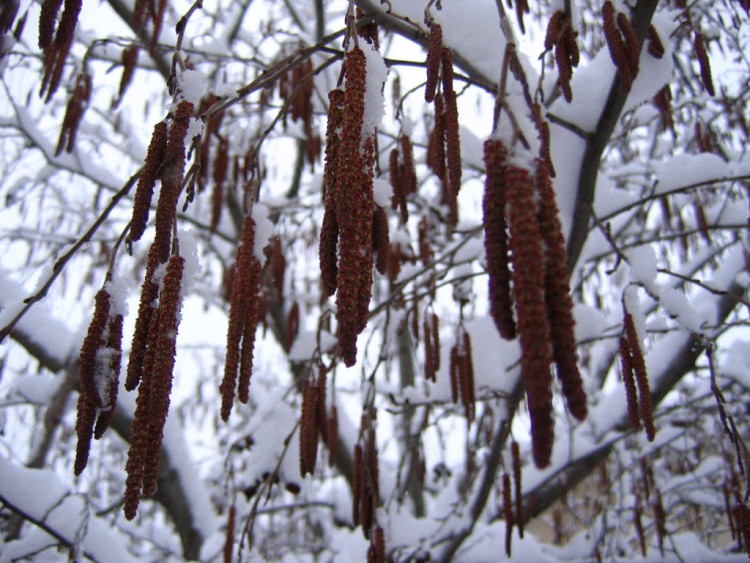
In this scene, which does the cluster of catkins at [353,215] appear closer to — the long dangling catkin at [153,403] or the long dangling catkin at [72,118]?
the long dangling catkin at [153,403]

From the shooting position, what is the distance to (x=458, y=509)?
241cm

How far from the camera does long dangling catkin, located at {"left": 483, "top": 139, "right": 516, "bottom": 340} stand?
1.94ft

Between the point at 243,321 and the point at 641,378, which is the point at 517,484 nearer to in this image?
the point at 641,378

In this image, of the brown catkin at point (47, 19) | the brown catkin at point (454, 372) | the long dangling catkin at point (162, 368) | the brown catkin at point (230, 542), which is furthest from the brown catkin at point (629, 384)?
the brown catkin at point (47, 19)

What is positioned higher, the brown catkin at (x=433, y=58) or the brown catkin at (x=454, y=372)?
the brown catkin at (x=433, y=58)

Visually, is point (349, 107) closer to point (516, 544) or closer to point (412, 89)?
point (412, 89)

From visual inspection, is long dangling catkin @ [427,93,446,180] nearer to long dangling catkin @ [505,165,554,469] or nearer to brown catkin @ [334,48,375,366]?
brown catkin @ [334,48,375,366]

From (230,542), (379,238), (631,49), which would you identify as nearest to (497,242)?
(379,238)

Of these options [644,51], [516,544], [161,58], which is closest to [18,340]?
[161,58]

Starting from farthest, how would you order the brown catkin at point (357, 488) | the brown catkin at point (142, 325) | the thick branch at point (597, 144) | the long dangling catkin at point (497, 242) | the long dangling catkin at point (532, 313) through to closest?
the brown catkin at point (357, 488)
the thick branch at point (597, 144)
the brown catkin at point (142, 325)
the long dangling catkin at point (497, 242)
the long dangling catkin at point (532, 313)

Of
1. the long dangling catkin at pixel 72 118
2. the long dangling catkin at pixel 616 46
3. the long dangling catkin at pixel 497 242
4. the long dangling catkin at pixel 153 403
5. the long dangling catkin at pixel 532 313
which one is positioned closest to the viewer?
the long dangling catkin at pixel 532 313

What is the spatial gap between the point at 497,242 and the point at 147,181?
58cm

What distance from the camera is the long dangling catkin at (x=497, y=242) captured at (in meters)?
0.59

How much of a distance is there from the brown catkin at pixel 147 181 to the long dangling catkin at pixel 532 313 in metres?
0.60
